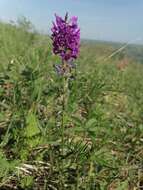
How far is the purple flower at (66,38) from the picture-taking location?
2107 mm

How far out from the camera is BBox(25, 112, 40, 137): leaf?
8.70 feet

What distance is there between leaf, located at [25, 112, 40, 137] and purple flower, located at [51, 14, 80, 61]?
0.65m

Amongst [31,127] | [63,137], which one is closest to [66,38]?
[63,137]

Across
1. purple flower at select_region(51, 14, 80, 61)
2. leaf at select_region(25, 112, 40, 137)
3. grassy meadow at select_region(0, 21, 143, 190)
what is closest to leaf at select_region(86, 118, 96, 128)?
grassy meadow at select_region(0, 21, 143, 190)

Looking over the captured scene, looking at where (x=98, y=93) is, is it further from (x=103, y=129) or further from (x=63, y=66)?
(x=63, y=66)

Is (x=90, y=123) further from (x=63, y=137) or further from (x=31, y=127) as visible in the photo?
(x=63, y=137)

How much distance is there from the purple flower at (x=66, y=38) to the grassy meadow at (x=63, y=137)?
1.04 ft

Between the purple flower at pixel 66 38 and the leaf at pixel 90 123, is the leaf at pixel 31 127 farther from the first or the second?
the purple flower at pixel 66 38

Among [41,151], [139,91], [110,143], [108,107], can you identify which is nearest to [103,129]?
[110,143]

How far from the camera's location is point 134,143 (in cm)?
306

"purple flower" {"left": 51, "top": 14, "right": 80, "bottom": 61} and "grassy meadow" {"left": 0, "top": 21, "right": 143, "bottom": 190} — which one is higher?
"purple flower" {"left": 51, "top": 14, "right": 80, "bottom": 61}

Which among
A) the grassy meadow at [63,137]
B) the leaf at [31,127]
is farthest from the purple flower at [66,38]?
the leaf at [31,127]

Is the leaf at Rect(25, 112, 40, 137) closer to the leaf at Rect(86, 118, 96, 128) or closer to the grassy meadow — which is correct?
the grassy meadow

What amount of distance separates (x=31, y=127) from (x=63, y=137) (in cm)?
44
